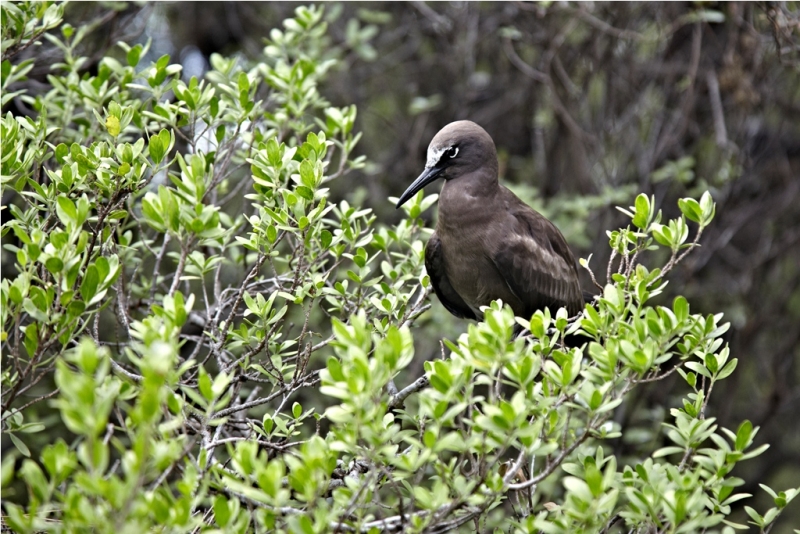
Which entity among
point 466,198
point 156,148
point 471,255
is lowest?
point 471,255

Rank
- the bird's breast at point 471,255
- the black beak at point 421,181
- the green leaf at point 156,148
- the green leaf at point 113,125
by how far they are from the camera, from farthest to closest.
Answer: the bird's breast at point 471,255 < the black beak at point 421,181 < the green leaf at point 113,125 < the green leaf at point 156,148

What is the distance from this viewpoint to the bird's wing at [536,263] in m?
4.46

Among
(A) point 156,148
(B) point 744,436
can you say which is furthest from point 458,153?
(B) point 744,436

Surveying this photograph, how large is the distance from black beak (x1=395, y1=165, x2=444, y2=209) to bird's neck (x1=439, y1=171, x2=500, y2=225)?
0.38 ft

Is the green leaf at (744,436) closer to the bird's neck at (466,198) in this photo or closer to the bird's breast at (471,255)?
the bird's breast at (471,255)

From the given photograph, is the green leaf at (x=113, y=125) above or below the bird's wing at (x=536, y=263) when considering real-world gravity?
above

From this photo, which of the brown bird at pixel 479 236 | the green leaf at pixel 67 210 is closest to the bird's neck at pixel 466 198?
the brown bird at pixel 479 236

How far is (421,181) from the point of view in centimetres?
434

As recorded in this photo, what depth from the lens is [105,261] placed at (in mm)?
2447

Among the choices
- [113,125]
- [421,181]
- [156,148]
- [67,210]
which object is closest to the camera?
[67,210]

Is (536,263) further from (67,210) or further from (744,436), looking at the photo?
(67,210)

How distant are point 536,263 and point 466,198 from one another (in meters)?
0.55

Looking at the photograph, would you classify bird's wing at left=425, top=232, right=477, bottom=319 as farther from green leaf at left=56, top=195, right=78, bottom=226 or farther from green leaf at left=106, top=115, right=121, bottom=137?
green leaf at left=56, top=195, right=78, bottom=226

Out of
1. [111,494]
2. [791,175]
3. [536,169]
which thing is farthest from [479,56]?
[111,494]
